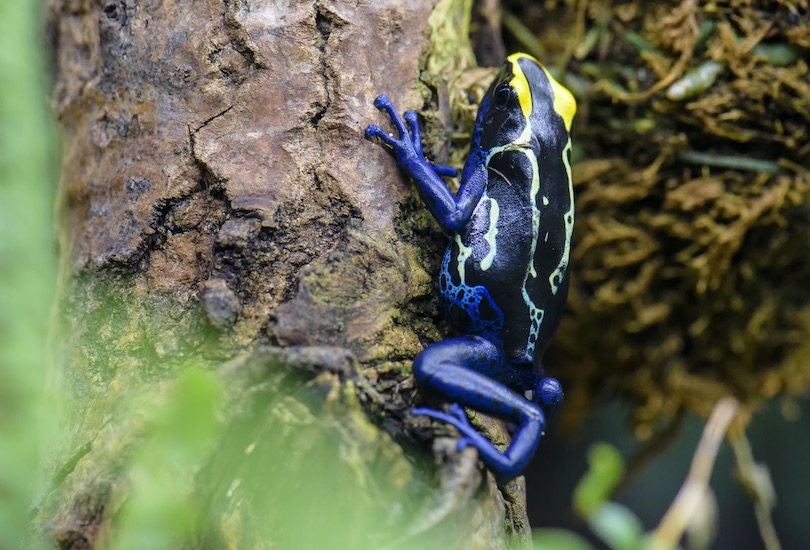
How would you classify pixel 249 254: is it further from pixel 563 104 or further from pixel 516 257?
pixel 563 104

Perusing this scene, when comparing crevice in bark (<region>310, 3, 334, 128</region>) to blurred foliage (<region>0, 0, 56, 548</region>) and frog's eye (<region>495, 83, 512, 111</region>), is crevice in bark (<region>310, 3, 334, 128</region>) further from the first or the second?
blurred foliage (<region>0, 0, 56, 548</region>)

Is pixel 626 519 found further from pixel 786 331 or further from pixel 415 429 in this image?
pixel 786 331

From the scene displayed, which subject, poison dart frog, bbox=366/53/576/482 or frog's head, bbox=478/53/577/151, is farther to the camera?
frog's head, bbox=478/53/577/151

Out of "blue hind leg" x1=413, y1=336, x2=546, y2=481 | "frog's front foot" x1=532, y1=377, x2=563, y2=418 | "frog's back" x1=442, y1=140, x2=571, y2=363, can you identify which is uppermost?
"frog's back" x1=442, y1=140, x2=571, y2=363

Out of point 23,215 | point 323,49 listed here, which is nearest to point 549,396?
point 323,49

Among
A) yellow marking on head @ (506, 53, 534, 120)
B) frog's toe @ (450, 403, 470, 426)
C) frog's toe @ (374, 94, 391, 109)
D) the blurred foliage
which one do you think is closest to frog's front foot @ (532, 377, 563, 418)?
frog's toe @ (450, 403, 470, 426)

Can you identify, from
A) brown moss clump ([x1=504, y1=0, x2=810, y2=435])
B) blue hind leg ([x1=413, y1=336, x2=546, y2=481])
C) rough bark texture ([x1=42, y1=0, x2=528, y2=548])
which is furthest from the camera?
brown moss clump ([x1=504, y1=0, x2=810, y2=435])
